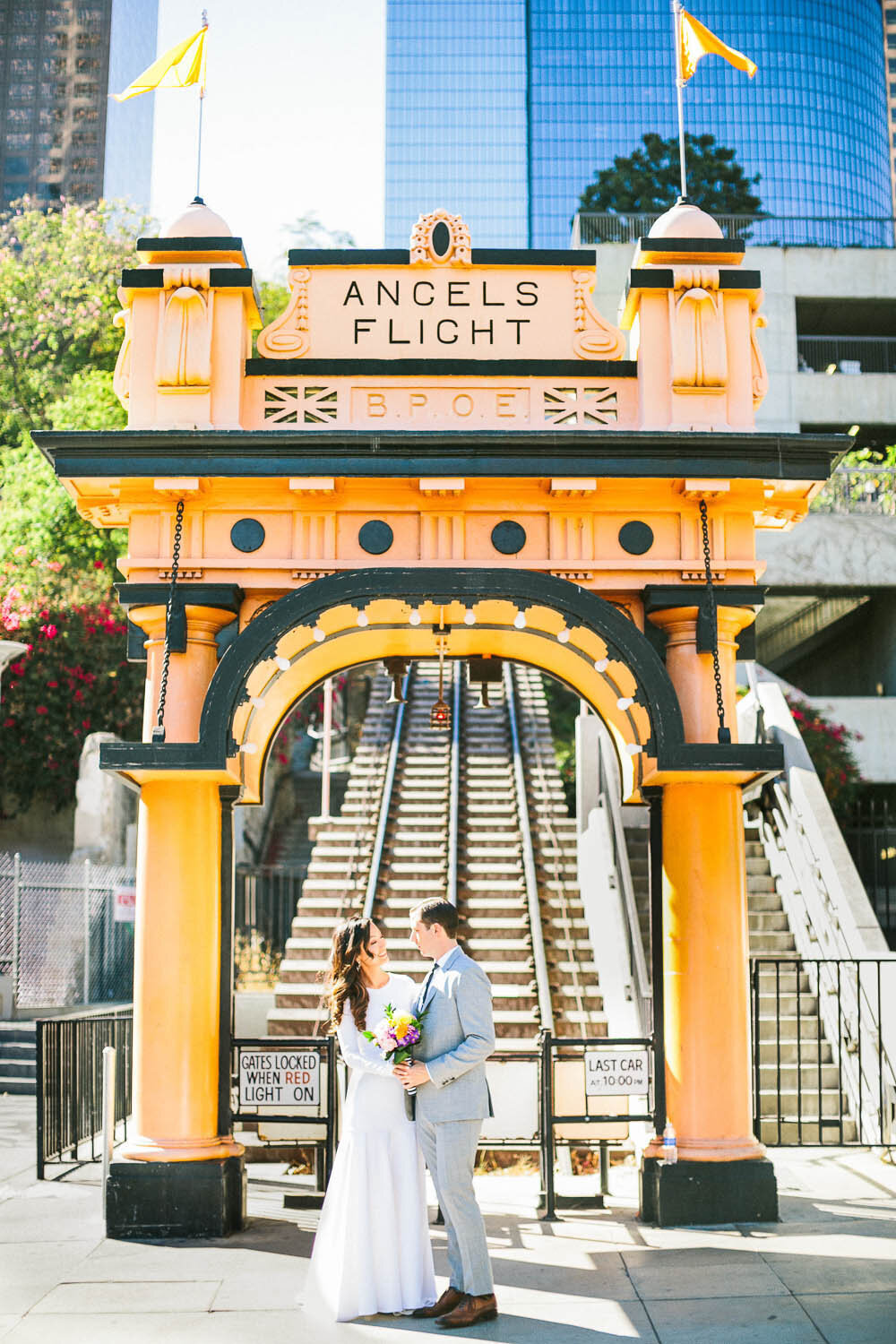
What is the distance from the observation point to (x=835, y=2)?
92.5 metres

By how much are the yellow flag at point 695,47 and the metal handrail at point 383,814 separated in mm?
5729

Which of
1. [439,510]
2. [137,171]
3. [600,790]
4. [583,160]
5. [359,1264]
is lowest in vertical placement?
[359,1264]

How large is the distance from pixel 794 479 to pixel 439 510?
235 centimetres

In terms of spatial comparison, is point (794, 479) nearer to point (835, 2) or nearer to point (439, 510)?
point (439, 510)

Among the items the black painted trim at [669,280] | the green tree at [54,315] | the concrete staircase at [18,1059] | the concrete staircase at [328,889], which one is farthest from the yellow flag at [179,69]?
the green tree at [54,315]

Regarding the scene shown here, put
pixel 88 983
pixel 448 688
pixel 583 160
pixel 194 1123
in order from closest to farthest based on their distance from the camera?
pixel 194 1123, pixel 88 983, pixel 448 688, pixel 583 160

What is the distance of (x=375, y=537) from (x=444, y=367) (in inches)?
48.9

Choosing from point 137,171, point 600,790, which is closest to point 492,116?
point 137,171

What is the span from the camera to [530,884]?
16.0 m

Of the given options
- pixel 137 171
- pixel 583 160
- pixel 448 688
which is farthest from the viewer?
pixel 583 160

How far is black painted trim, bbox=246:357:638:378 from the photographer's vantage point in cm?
A: 962

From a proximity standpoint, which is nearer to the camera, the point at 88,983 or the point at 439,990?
the point at 439,990

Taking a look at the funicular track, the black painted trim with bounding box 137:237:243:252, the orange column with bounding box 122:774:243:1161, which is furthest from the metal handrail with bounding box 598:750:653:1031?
the black painted trim with bounding box 137:237:243:252

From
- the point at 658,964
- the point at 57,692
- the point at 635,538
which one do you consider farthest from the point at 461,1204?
the point at 57,692
